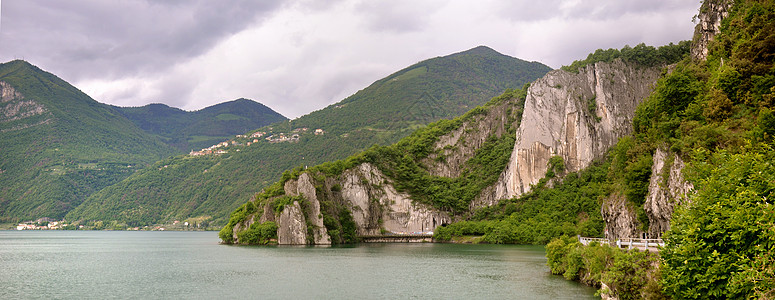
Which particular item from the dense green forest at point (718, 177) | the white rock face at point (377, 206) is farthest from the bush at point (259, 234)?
the dense green forest at point (718, 177)

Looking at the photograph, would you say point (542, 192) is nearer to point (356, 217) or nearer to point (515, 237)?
point (515, 237)

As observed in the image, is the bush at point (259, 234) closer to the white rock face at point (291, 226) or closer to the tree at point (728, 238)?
the white rock face at point (291, 226)

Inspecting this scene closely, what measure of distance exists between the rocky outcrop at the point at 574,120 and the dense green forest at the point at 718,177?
97.7 m

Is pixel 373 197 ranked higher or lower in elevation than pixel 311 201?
higher

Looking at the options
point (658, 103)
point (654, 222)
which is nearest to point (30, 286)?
point (654, 222)

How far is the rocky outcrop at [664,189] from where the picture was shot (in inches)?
1565

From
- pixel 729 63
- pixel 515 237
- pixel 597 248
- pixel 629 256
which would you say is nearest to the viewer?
pixel 629 256

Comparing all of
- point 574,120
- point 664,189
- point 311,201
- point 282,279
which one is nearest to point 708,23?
point 664,189

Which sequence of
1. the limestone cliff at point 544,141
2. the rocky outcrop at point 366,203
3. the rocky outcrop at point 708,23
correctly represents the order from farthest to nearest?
the limestone cliff at point 544,141
the rocky outcrop at point 366,203
the rocky outcrop at point 708,23

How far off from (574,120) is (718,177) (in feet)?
465

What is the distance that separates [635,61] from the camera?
544ft

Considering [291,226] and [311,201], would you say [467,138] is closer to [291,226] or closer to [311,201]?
[311,201]

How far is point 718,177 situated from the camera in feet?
82.7

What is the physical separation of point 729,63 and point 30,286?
6062cm
